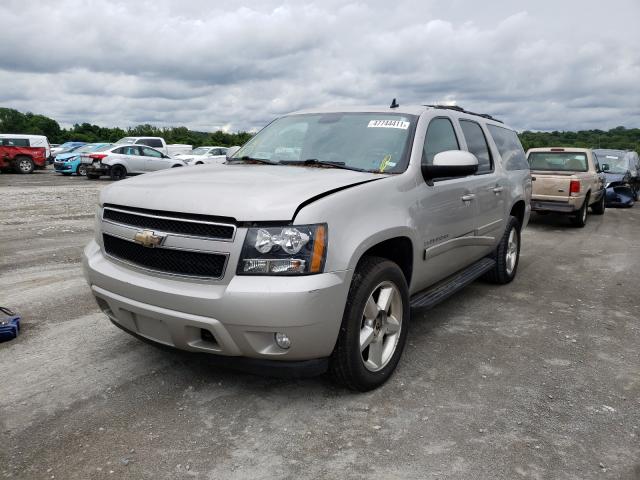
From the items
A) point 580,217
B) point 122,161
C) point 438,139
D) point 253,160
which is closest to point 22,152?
point 122,161

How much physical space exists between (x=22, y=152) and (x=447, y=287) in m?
26.2

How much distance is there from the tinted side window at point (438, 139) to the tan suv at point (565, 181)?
20.1 feet

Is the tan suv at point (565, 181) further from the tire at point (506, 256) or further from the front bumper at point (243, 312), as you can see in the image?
the front bumper at point (243, 312)

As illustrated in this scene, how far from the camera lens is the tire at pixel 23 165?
24.8m

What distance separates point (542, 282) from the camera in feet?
20.0

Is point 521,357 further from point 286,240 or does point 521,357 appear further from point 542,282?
point 542,282

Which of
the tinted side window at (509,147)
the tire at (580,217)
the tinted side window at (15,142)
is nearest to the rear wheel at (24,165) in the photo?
the tinted side window at (15,142)

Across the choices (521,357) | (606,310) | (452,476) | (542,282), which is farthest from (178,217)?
(542,282)

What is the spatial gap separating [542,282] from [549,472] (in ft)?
13.1

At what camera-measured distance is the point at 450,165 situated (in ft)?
11.6

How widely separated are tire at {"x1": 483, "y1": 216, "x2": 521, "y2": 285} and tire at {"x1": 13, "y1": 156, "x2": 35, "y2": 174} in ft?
83.5

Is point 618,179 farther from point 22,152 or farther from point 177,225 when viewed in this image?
point 22,152

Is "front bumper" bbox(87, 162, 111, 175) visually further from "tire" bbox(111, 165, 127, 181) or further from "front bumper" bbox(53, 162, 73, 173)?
"front bumper" bbox(53, 162, 73, 173)

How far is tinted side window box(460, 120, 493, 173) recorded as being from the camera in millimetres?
4777
